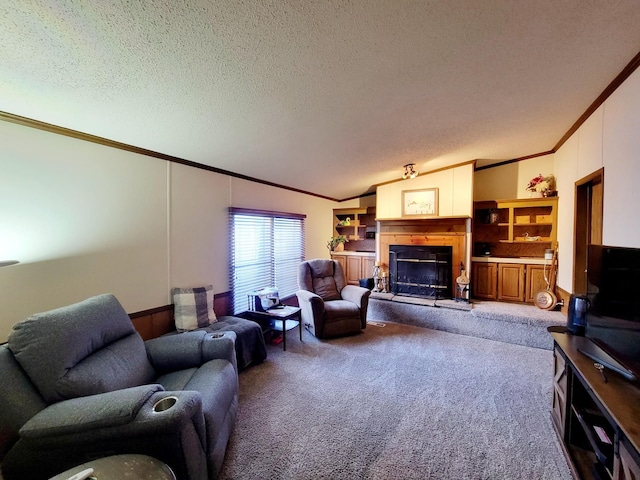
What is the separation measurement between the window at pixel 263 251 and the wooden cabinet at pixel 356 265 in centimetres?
131

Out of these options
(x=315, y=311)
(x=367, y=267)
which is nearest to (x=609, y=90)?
(x=315, y=311)

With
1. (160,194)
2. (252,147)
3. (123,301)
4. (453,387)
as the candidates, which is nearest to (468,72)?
(252,147)

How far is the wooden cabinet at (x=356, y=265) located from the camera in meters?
5.68

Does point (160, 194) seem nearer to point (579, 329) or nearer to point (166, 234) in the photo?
point (166, 234)

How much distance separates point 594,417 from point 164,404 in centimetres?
253

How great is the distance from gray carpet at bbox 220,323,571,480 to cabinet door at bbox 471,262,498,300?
1.33 m

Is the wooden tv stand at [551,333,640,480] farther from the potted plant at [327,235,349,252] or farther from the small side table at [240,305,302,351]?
the potted plant at [327,235,349,252]

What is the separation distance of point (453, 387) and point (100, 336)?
2.94m

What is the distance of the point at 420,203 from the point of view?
477 cm

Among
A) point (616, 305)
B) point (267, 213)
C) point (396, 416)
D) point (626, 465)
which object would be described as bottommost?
point (396, 416)

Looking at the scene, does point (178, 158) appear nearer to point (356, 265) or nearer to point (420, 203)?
point (420, 203)

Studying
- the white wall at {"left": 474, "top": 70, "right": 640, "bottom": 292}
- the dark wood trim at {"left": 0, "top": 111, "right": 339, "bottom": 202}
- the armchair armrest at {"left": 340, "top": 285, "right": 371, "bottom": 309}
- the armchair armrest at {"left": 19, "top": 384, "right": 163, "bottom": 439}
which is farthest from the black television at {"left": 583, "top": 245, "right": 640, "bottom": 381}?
the dark wood trim at {"left": 0, "top": 111, "right": 339, "bottom": 202}

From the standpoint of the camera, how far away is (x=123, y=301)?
2.44 m

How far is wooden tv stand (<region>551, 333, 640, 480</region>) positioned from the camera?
1104 mm
